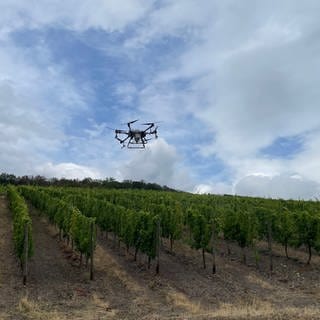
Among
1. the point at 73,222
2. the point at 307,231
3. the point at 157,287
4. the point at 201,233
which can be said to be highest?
the point at 307,231

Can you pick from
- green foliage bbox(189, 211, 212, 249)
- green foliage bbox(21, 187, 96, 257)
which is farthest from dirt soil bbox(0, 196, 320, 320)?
green foliage bbox(21, 187, 96, 257)

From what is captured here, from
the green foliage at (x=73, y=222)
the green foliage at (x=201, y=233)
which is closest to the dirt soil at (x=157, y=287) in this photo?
the green foliage at (x=201, y=233)

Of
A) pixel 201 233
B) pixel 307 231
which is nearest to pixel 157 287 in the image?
pixel 201 233

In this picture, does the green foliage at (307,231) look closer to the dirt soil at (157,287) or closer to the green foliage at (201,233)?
the dirt soil at (157,287)

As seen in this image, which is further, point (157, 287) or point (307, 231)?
point (307, 231)

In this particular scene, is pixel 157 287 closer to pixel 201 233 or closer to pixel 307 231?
pixel 201 233

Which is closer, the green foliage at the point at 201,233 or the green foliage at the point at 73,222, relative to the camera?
the green foliage at the point at 73,222

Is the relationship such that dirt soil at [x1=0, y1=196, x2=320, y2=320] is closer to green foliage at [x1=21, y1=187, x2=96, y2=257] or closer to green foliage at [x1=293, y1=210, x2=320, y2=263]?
green foliage at [x1=293, y1=210, x2=320, y2=263]

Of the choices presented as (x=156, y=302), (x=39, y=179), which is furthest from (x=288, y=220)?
(x=39, y=179)

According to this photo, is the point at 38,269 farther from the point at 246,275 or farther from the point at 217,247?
the point at 217,247
